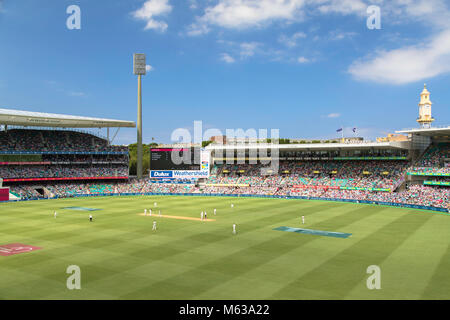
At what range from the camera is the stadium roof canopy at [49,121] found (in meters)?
52.3

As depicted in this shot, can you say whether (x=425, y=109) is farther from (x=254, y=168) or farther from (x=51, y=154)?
(x=51, y=154)

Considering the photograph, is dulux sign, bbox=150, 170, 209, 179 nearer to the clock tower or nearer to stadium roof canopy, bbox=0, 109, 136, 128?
stadium roof canopy, bbox=0, 109, 136, 128

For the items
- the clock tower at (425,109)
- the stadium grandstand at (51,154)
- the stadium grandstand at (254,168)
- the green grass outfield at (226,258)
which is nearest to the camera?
the green grass outfield at (226,258)

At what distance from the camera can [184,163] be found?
6725 cm

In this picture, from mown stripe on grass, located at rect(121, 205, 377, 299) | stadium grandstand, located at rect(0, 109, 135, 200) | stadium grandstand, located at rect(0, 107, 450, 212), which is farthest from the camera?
stadium grandstand, located at rect(0, 109, 135, 200)

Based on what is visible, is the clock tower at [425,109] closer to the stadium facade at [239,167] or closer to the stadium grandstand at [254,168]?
the stadium facade at [239,167]

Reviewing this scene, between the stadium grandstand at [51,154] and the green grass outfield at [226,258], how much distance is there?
23.7 metres

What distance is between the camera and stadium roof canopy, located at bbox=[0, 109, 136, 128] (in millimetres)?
52316

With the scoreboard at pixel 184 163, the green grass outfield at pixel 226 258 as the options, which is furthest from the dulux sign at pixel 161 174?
the green grass outfield at pixel 226 258

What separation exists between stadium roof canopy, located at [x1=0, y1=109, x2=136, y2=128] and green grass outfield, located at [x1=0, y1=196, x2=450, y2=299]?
21123 millimetres

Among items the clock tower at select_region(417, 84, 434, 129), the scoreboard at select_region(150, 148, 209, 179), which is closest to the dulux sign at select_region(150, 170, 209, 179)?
the scoreboard at select_region(150, 148, 209, 179)

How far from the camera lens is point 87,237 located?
87.8 ft

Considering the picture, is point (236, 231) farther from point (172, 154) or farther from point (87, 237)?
point (172, 154)
